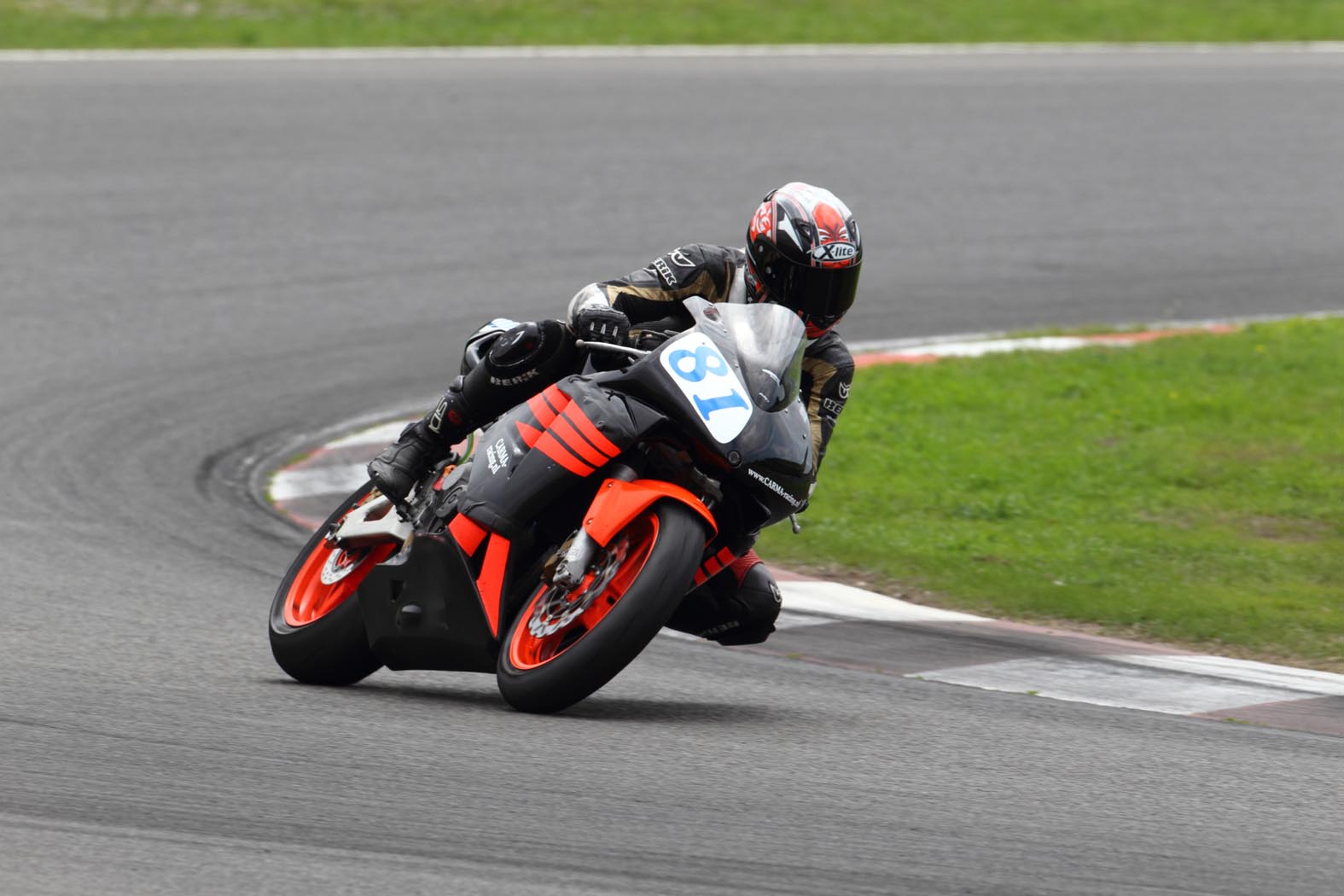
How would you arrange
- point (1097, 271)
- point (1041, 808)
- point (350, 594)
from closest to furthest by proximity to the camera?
point (1041, 808) → point (350, 594) → point (1097, 271)

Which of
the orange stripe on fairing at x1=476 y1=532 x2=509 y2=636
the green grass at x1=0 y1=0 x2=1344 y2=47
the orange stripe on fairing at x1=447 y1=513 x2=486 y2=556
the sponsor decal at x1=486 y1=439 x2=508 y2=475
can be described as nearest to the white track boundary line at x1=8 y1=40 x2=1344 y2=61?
the green grass at x1=0 y1=0 x2=1344 y2=47

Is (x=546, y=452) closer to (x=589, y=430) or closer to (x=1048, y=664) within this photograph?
(x=589, y=430)

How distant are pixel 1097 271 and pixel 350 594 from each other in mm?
9663

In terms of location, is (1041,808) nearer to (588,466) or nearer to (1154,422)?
(588,466)

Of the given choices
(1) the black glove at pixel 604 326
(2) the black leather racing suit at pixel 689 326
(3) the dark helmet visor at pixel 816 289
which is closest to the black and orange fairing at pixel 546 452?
(1) the black glove at pixel 604 326

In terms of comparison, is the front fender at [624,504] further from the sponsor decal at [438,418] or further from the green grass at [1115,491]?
the green grass at [1115,491]

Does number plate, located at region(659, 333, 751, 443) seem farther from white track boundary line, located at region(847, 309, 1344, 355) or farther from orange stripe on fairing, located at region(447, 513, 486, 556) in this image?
white track boundary line, located at region(847, 309, 1344, 355)

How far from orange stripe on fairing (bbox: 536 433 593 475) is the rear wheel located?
2.50 ft

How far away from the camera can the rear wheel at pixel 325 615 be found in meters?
6.02

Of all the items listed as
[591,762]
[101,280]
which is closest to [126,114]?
[101,280]

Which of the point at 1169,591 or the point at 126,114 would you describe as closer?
Result: the point at 1169,591

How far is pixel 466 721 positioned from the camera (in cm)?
550

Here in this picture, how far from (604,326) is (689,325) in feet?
1.75

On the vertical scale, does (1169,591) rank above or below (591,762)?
below
